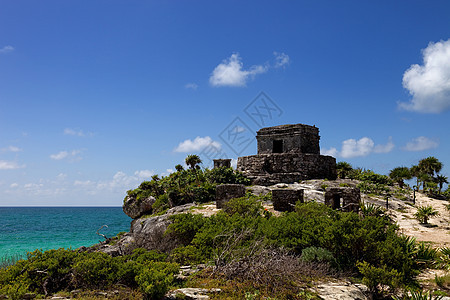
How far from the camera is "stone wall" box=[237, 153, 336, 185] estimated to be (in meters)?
21.3

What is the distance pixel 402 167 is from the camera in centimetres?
3070

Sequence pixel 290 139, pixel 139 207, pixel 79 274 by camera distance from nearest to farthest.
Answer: pixel 79 274, pixel 139 207, pixel 290 139

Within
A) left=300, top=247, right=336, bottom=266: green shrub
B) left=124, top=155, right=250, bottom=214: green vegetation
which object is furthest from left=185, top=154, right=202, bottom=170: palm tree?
left=300, top=247, right=336, bottom=266: green shrub

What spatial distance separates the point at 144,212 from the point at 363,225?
18194 millimetres

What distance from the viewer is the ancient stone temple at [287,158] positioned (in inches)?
851

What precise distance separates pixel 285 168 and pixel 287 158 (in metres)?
0.78

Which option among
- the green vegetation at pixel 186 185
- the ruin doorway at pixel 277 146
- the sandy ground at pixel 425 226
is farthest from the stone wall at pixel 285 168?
the sandy ground at pixel 425 226

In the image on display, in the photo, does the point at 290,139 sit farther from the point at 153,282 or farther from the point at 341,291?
the point at 153,282

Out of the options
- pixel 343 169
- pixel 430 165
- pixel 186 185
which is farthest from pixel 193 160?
pixel 430 165

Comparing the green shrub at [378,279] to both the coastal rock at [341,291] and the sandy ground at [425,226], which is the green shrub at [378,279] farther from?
the sandy ground at [425,226]

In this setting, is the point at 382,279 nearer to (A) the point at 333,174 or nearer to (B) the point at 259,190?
(B) the point at 259,190

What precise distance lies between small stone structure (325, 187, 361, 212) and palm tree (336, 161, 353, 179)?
11.0m

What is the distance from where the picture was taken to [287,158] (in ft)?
72.1

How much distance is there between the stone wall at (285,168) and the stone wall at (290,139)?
4.93 feet
